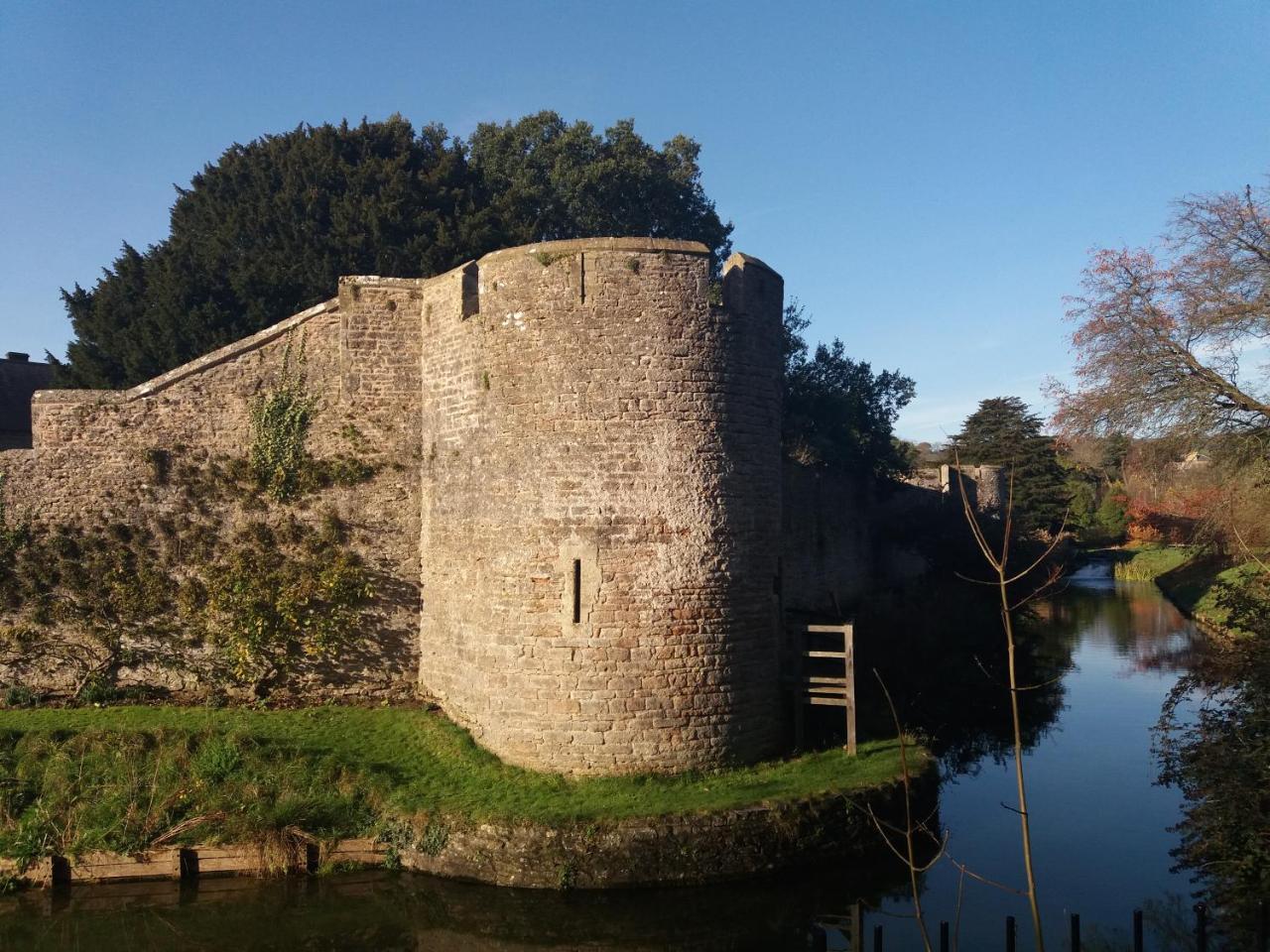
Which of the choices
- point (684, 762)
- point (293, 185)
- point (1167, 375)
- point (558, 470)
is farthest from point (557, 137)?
point (684, 762)

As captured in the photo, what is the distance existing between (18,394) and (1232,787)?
3021 cm

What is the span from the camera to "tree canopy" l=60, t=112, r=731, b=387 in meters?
23.1

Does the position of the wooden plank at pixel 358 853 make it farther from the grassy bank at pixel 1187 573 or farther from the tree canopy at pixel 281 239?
the tree canopy at pixel 281 239

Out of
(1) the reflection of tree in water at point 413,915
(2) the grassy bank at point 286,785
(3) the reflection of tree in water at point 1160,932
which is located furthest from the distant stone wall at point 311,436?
(3) the reflection of tree in water at point 1160,932

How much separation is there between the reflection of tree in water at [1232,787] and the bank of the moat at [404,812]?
287 cm

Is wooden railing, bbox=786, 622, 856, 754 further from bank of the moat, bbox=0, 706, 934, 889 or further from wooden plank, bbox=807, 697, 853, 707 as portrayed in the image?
bank of the moat, bbox=0, 706, 934, 889

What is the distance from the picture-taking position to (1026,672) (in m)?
20.9

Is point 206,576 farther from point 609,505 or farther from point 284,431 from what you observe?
point 609,505

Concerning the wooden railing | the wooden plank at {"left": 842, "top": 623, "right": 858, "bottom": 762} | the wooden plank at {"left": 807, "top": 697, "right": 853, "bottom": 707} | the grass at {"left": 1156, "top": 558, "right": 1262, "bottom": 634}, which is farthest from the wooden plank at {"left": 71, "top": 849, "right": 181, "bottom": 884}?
the grass at {"left": 1156, "top": 558, "right": 1262, "bottom": 634}

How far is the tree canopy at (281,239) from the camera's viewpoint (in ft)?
75.7

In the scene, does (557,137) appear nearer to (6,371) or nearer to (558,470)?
(6,371)

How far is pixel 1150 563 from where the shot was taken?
146 ft

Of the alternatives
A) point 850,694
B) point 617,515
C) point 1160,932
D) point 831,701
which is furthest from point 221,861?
point 1160,932

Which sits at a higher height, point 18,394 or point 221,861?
point 18,394
